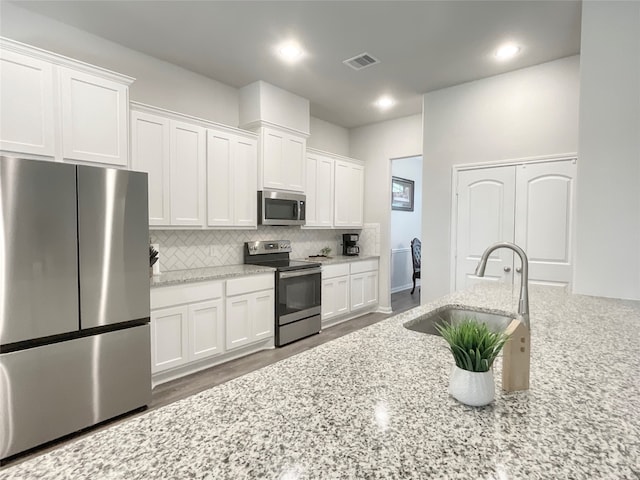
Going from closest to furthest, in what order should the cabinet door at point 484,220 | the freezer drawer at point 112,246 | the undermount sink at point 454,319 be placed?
the undermount sink at point 454,319, the freezer drawer at point 112,246, the cabinet door at point 484,220

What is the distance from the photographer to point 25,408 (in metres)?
1.88

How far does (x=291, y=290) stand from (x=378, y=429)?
3.06 m

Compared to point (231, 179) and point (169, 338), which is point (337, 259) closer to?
Result: point (231, 179)

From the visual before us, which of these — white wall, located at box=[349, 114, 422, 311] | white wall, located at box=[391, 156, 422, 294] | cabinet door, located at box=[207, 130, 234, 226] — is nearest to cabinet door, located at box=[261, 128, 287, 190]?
cabinet door, located at box=[207, 130, 234, 226]

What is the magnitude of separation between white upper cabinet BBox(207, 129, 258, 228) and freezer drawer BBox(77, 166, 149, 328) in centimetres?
103

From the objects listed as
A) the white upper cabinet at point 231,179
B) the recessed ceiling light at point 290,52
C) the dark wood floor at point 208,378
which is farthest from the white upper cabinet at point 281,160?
the dark wood floor at point 208,378

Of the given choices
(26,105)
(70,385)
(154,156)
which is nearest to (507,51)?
(154,156)

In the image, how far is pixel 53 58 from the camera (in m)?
2.21

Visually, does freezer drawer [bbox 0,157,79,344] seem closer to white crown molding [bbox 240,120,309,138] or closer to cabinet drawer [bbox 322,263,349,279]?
white crown molding [bbox 240,120,309,138]

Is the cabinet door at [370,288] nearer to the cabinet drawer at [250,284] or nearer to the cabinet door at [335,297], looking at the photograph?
the cabinet door at [335,297]

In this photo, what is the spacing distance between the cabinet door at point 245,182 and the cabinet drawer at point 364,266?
1.65 m

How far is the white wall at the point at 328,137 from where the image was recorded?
4.91m

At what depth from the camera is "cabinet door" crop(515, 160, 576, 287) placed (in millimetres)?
3170

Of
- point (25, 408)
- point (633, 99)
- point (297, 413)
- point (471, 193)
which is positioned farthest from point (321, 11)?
point (25, 408)
